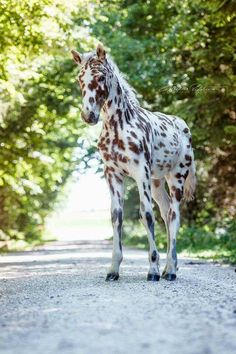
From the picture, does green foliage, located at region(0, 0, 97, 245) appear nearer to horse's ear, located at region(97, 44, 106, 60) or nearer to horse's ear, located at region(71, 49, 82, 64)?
horse's ear, located at region(71, 49, 82, 64)

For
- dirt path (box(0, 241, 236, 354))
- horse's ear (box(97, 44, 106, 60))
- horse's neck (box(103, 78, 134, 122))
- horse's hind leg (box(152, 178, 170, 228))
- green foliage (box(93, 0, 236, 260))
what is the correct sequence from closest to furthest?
dirt path (box(0, 241, 236, 354)) < horse's ear (box(97, 44, 106, 60)) < horse's neck (box(103, 78, 134, 122)) < horse's hind leg (box(152, 178, 170, 228)) < green foliage (box(93, 0, 236, 260))

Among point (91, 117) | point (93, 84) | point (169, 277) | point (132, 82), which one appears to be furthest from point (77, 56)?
point (132, 82)

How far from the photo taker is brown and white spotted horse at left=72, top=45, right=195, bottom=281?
827 cm

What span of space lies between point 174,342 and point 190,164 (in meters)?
6.16

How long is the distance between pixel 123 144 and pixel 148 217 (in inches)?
43.9

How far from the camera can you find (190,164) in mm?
9984

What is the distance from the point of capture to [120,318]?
195 inches

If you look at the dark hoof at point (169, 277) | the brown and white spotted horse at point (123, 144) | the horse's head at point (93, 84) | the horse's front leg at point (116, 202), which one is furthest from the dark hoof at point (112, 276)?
the horse's head at point (93, 84)

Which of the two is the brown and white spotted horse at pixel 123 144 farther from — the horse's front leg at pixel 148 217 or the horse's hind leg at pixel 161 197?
the horse's hind leg at pixel 161 197

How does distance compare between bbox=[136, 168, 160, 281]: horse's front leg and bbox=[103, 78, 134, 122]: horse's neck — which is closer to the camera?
bbox=[136, 168, 160, 281]: horse's front leg

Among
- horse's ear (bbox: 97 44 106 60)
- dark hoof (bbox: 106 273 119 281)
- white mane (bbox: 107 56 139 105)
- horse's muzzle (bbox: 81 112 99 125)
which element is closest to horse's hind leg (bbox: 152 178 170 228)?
white mane (bbox: 107 56 139 105)

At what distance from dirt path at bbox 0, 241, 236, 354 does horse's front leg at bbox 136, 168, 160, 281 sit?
0.23 metres

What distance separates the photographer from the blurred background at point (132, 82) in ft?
48.8

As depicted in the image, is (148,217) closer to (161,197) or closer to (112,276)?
(112,276)
